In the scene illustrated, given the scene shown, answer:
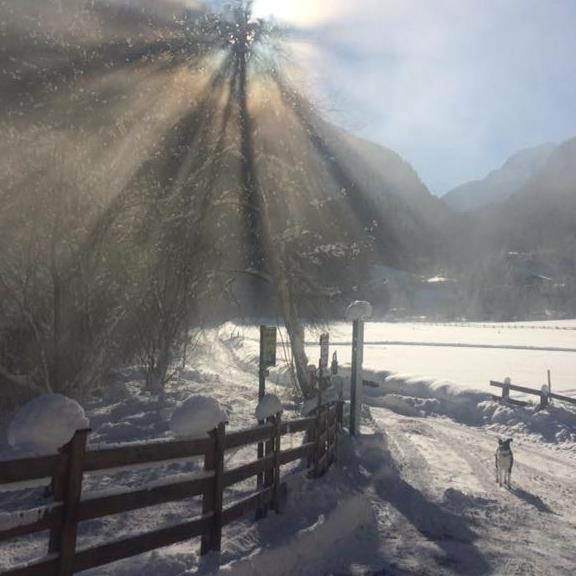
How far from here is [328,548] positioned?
6.14m

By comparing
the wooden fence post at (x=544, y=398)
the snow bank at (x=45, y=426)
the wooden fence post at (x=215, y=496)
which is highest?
the snow bank at (x=45, y=426)

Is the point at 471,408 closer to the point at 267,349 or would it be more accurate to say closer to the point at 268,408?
the point at 267,349

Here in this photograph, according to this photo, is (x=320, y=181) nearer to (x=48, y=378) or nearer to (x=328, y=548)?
(x=48, y=378)

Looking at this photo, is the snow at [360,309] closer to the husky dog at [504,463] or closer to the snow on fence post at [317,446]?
the husky dog at [504,463]

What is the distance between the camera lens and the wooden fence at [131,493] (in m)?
3.58

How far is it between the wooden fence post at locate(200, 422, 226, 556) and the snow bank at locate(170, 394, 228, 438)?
80 millimetres

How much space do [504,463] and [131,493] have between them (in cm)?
760

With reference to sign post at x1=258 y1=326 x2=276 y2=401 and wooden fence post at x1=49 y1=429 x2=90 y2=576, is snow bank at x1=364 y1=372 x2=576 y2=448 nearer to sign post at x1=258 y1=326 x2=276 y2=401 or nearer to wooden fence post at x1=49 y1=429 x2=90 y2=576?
sign post at x1=258 y1=326 x2=276 y2=401

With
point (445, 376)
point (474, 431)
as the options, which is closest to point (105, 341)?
point (474, 431)

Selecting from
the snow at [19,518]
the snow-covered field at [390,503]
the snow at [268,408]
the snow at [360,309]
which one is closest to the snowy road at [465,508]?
the snow-covered field at [390,503]

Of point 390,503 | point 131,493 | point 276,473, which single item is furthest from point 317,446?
point 131,493

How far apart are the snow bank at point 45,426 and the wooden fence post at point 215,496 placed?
1.31 meters

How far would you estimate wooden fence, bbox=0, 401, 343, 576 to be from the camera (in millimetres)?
3578

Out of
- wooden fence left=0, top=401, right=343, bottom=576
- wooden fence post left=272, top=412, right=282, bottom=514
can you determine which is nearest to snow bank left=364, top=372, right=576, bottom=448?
wooden fence post left=272, top=412, right=282, bottom=514
